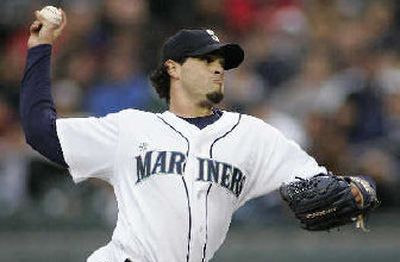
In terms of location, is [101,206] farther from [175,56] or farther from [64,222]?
[175,56]

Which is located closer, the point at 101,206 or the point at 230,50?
the point at 230,50

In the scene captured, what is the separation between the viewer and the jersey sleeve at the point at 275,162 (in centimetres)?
516

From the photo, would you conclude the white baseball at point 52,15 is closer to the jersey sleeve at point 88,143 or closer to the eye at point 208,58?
the jersey sleeve at point 88,143

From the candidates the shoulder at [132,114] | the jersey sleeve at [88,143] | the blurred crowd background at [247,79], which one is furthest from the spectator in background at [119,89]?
the jersey sleeve at [88,143]

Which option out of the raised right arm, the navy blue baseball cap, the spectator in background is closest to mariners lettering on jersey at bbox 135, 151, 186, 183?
the raised right arm

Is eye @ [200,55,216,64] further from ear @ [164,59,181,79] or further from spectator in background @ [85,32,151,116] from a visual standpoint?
spectator in background @ [85,32,151,116]

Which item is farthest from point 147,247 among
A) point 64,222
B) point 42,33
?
point 64,222

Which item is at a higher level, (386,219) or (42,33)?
(42,33)

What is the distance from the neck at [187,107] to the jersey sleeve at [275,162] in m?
0.24

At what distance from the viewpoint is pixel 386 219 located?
8.03m

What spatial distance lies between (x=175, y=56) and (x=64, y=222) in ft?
10.5

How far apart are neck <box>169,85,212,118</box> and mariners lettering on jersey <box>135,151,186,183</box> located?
0.82 feet

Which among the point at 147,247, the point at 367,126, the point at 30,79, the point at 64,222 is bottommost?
the point at 64,222

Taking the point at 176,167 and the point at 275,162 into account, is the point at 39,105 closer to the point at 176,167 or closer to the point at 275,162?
→ the point at 176,167
